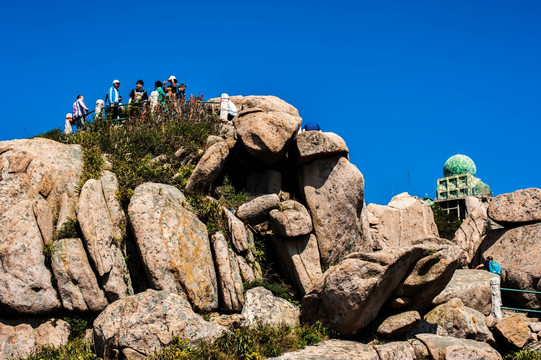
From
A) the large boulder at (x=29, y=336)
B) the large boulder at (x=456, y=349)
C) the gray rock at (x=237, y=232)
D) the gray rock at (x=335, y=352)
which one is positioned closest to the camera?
the gray rock at (x=335, y=352)

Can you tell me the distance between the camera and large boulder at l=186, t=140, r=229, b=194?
19375 mm

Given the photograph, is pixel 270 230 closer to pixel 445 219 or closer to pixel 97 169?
pixel 97 169

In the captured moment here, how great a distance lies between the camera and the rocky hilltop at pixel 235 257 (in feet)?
49.5

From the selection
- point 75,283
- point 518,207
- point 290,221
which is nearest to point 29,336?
point 75,283

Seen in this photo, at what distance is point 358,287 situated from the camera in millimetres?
15094

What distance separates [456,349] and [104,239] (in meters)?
10.1

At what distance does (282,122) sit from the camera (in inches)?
787

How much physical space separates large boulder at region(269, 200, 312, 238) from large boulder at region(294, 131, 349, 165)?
2.22 m

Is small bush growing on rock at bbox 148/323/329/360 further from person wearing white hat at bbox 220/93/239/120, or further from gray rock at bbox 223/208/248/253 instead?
person wearing white hat at bbox 220/93/239/120

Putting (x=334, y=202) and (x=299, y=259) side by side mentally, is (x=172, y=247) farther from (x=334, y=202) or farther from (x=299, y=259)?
(x=334, y=202)

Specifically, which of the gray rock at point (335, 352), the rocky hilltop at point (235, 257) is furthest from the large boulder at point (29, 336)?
the gray rock at point (335, 352)

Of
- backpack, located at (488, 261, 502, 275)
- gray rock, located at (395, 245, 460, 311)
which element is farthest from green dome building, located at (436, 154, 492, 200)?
gray rock, located at (395, 245, 460, 311)

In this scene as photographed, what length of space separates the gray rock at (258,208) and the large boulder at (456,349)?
6390 millimetres

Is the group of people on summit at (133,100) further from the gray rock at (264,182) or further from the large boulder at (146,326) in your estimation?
the large boulder at (146,326)
